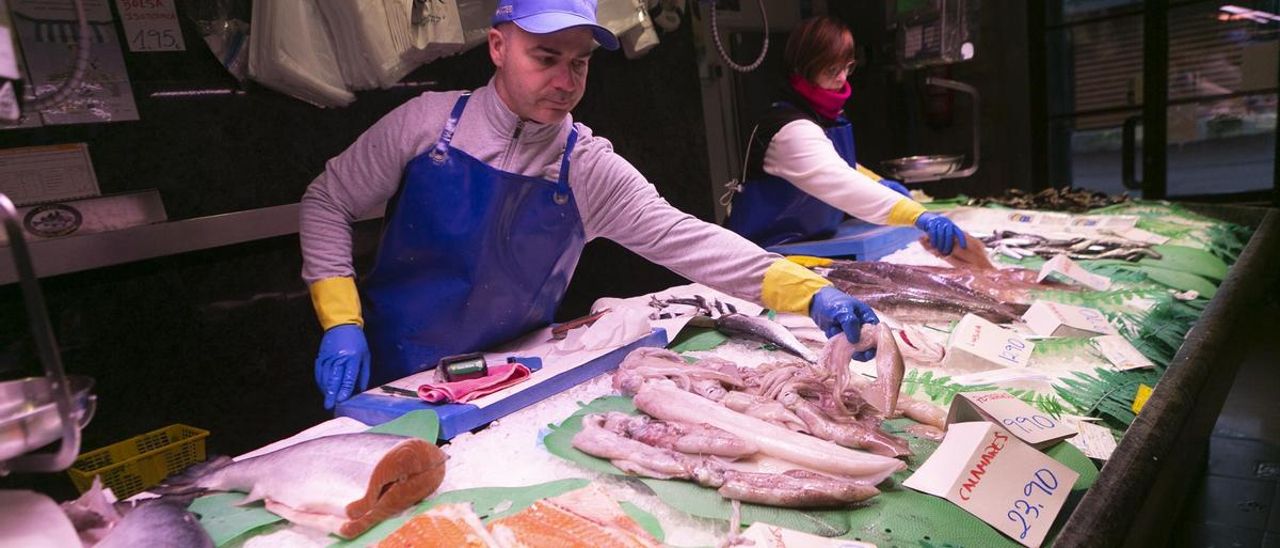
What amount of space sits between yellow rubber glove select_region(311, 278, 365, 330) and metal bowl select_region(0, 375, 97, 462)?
1.15 m

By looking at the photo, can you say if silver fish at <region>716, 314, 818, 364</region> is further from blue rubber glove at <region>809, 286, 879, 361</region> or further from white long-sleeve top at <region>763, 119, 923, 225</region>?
white long-sleeve top at <region>763, 119, 923, 225</region>

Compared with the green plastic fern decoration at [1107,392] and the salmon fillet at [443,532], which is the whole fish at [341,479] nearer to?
the salmon fillet at [443,532]

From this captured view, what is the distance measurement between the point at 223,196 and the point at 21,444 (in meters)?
1.98

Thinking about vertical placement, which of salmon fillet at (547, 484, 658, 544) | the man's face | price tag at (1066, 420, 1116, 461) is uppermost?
the man's face

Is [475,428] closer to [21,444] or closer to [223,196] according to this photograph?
[21,444]

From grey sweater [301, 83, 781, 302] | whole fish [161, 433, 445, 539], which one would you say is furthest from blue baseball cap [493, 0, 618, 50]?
whole fish [161, 433, 445, 539]

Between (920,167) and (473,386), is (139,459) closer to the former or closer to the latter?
(473,386)

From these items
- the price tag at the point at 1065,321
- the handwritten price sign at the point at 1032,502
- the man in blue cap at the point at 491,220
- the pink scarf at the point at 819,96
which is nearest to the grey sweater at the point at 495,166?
the man in blue cap at the point at 491,220

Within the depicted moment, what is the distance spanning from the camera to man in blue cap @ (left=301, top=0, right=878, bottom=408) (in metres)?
2.13

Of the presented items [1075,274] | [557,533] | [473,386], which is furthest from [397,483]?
[1075,274]

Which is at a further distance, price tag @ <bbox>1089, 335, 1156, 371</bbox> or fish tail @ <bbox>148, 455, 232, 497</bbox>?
price tag @ <bbox>1089, 335, 1156, 371</bbox>

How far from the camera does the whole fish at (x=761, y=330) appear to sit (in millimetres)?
2229

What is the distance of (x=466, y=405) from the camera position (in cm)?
184

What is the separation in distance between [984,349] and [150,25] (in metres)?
2.94
